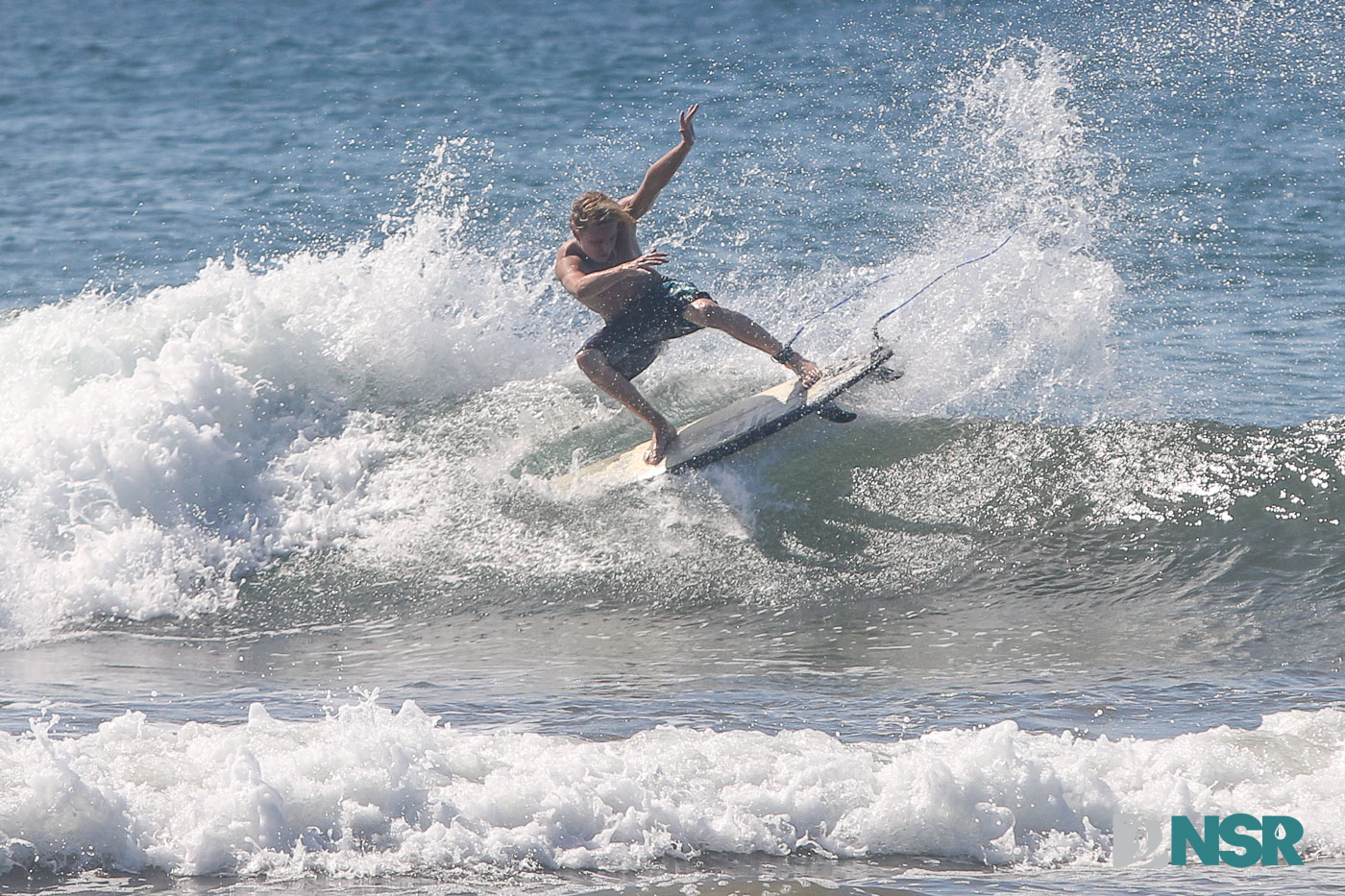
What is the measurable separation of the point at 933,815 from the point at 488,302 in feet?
20.2

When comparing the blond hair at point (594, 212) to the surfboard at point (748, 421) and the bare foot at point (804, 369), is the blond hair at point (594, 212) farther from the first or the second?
the surfboard at point (748, 421)

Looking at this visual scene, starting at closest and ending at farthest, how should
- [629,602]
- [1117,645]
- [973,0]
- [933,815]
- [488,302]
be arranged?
1. [933,815]
2. [1117,645]
3. [629,602]
4. [488,302]
5. [973,0]

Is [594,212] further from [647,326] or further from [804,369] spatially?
[804,369]

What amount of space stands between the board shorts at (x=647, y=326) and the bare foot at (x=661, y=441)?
0.36 meters

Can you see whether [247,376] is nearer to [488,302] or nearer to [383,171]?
[488,302]

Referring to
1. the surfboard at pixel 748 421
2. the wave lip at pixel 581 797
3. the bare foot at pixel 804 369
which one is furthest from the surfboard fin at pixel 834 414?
the wave lip at pixel 581 797

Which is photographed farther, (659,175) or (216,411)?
(216,411)

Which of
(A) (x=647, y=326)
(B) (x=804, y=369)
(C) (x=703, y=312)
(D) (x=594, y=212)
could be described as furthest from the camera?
(A) (x=647, y=326)

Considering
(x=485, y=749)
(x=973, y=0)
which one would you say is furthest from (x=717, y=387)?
(x=973, y=0)

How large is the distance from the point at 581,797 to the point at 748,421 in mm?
3495

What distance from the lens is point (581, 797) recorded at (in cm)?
424

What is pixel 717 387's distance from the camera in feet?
28.7

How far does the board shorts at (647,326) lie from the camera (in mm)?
7305

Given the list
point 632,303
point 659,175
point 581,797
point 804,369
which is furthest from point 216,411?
point 581,797
